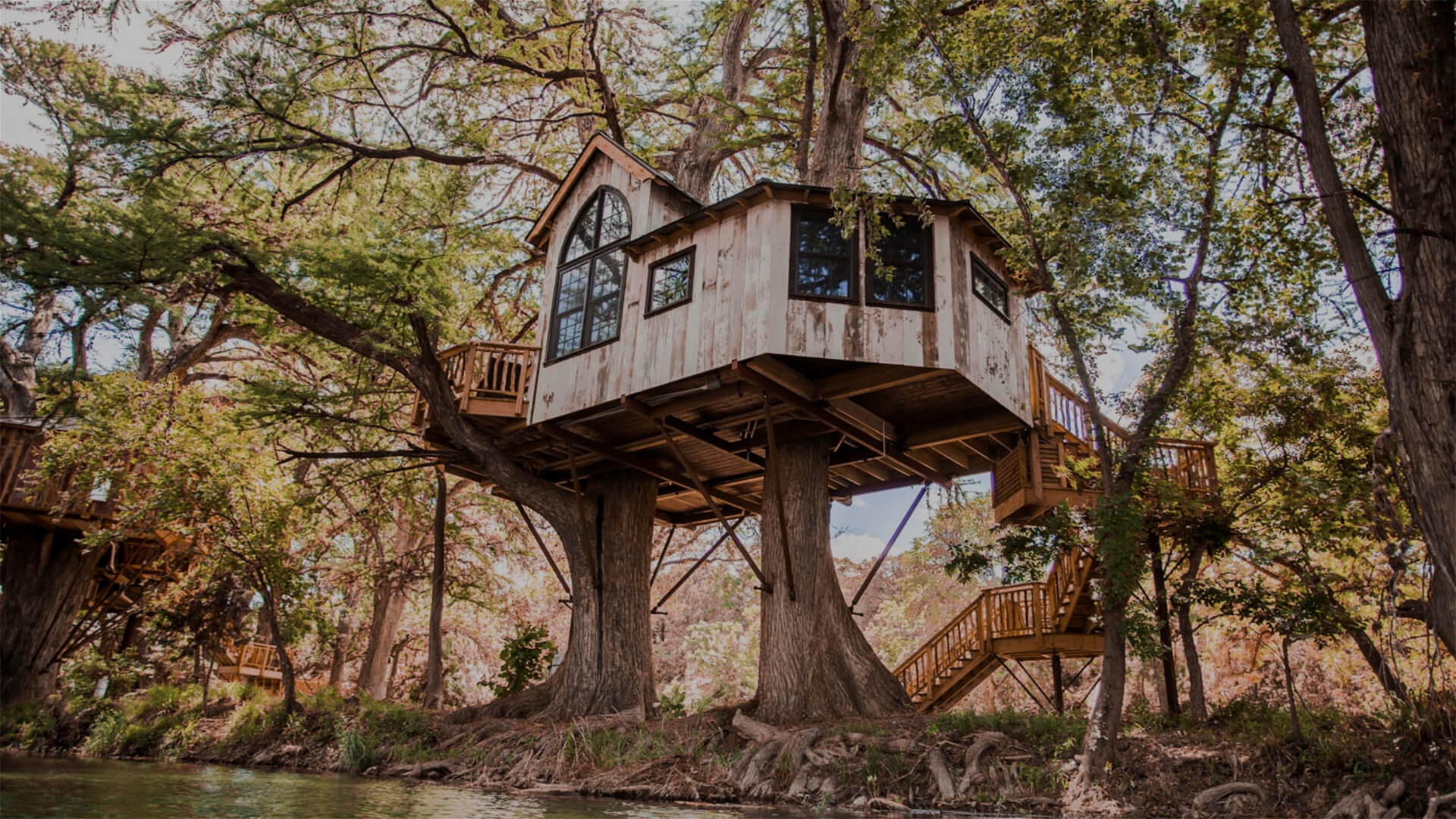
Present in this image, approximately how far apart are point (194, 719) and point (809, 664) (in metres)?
11.7

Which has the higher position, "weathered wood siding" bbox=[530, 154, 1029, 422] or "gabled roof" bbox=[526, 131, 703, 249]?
"gabled roof" bbox=[526, 131, 703, 249]

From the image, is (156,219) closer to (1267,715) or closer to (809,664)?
(809,664)

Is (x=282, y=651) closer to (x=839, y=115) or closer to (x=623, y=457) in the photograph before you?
(x=623, y=457)

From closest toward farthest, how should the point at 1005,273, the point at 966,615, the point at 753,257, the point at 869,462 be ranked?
the point at 753,257
the point at 1005,273
the point at 869,462
the point at 966,615

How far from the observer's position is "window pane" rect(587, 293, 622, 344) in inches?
524

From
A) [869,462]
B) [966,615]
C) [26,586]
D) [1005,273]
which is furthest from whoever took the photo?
[26,586]

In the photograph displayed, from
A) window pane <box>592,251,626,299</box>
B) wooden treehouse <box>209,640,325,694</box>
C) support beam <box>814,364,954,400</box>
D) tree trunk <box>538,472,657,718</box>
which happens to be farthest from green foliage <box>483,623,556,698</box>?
wooden treehouse <box>209,640,325,694</box>

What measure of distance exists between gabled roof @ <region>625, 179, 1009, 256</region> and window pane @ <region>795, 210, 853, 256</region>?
0.20 meters

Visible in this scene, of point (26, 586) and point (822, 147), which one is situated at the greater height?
point (822, 147)

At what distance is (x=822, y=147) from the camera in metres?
14.5

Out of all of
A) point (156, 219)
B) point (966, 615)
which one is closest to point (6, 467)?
point (156, 219)

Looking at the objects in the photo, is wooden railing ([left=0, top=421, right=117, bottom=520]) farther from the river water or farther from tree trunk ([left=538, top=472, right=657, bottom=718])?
tree trunk ([left=538, top=472, right=657, bottom=718])

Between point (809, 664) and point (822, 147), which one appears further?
point (822, 147)

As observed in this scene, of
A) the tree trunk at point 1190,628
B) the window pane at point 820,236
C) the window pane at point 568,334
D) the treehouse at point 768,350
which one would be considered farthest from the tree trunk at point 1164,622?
the window pane at point 568,334
